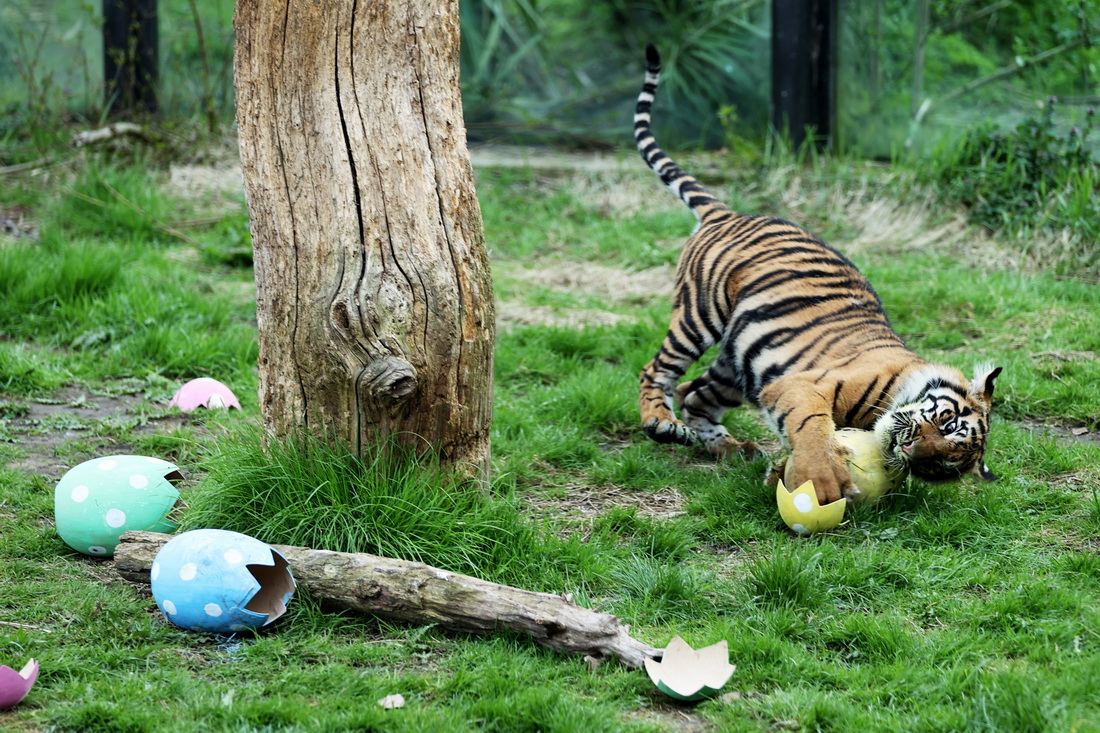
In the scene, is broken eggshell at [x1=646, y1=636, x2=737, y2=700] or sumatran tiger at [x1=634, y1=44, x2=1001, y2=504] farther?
sumatran tiger at [x1=634, y1=44, x2=1001, y2=504]

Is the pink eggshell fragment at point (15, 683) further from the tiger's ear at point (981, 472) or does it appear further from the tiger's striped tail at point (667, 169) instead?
the tiger's striped tail at point (667, 169)

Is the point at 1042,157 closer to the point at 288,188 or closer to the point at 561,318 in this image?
the point at 561,318

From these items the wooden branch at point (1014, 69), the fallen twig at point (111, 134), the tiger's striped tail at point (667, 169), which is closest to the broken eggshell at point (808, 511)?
the tiger's striped tail at point (667, 169)

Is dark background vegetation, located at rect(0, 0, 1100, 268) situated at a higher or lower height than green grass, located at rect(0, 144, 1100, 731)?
higher

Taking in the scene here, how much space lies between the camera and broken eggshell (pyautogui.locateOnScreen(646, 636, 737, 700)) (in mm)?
2887

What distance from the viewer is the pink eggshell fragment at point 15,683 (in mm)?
2727

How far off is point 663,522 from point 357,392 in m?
1.40

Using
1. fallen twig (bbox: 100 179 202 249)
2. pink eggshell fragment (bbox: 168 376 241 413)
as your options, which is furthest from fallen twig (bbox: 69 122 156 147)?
pink eggshell fragment (bbox: 168 376 241 413)

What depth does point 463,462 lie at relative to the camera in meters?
3.93

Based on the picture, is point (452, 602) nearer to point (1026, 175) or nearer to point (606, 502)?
point (606, 502)

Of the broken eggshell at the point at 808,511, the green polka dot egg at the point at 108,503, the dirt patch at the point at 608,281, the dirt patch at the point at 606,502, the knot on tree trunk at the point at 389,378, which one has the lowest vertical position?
the dirt patch at the point at 606,502

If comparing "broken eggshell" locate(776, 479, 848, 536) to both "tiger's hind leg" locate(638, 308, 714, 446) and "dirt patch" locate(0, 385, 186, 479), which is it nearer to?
"tiger's hind leg" locate(638, 308, 714, 446)

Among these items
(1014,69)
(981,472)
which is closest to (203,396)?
(981,472)

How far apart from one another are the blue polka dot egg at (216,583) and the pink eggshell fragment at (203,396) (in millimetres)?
2168
